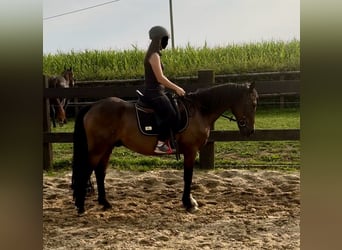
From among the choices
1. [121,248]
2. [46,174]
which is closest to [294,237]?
[121,248]

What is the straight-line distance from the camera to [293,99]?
2.76 feet

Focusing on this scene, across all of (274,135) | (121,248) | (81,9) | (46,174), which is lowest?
(121,248)

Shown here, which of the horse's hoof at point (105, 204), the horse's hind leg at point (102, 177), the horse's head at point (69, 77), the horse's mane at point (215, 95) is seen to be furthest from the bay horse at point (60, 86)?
the horse's mane at point (215, 95)

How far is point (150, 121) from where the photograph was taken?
129 cm

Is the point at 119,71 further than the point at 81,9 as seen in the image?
Yes

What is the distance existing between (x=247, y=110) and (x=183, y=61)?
Result: 11.0 inches

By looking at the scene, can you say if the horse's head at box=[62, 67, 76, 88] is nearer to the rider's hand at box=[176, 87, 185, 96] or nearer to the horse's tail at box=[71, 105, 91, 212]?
the horse's tail at box=[71, 105, 91, 212]

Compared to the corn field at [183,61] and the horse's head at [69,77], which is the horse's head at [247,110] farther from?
the horse's head at [69,77]

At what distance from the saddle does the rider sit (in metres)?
0.02

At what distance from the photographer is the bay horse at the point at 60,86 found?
98 cm

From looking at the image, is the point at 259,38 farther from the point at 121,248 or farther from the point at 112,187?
the point at 112,187
